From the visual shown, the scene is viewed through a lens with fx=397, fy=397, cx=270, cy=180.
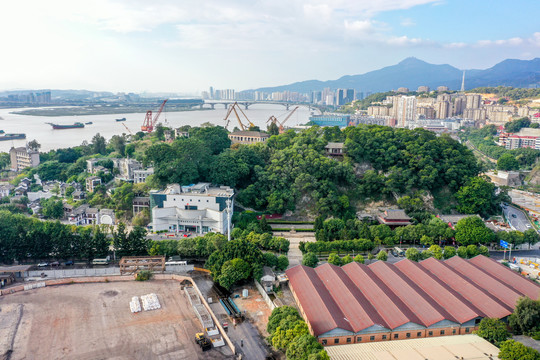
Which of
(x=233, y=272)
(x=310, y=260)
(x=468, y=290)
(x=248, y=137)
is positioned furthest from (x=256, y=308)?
(x=248, y=137)

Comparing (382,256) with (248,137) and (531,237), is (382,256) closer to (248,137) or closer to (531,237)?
(531,237)

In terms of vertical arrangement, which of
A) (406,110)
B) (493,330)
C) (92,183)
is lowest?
(493,330)

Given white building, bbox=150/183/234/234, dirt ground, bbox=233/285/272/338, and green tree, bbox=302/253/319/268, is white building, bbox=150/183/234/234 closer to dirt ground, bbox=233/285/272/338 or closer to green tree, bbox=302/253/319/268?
green tree, bbox=302/253/319/268

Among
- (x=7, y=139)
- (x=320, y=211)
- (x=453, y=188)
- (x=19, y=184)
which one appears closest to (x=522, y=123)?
(x=453, y=188)

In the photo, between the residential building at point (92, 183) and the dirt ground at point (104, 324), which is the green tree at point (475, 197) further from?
the residential building at point (92, 183)

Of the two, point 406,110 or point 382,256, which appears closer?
point 382,256

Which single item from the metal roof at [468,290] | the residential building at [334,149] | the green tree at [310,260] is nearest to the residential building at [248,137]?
the residential building at [334,149]

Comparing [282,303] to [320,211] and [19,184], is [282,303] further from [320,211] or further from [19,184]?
[19,184]
